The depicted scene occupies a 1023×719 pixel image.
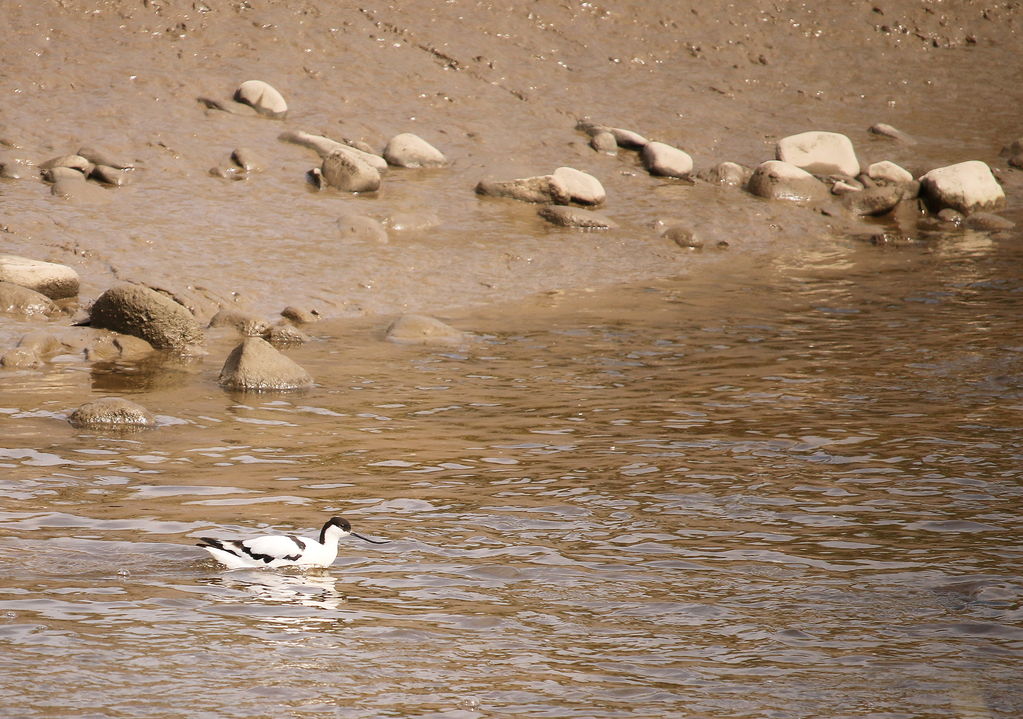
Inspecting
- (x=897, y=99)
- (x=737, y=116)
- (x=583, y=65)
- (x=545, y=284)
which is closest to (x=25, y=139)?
(x=545, y=284)

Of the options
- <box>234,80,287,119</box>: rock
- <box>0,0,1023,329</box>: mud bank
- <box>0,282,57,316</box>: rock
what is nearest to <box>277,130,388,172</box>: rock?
<box>0,0,1023,329</box>: mud bank

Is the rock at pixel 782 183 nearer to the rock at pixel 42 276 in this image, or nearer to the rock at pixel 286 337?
the rock at pixel 286 337

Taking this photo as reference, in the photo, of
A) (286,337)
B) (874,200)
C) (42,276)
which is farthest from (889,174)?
(42,276)

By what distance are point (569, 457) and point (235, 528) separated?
246 cm

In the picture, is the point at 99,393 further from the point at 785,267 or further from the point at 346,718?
the point at 785,267

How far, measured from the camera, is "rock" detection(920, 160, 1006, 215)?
18.2 m

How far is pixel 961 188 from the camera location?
18.2 meters

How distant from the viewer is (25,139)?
50.9 ft

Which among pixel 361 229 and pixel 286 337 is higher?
pixel 361 229

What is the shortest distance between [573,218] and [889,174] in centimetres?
534

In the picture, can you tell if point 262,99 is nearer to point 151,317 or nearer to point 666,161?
point 666,161

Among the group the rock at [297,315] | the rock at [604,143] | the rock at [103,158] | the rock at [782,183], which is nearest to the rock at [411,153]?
the rock at [604,143]

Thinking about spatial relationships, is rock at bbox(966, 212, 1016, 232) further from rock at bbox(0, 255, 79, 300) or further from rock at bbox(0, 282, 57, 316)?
rock at bbox(0, 282, 57, 316)

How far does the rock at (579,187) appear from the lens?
1656 centimetres
